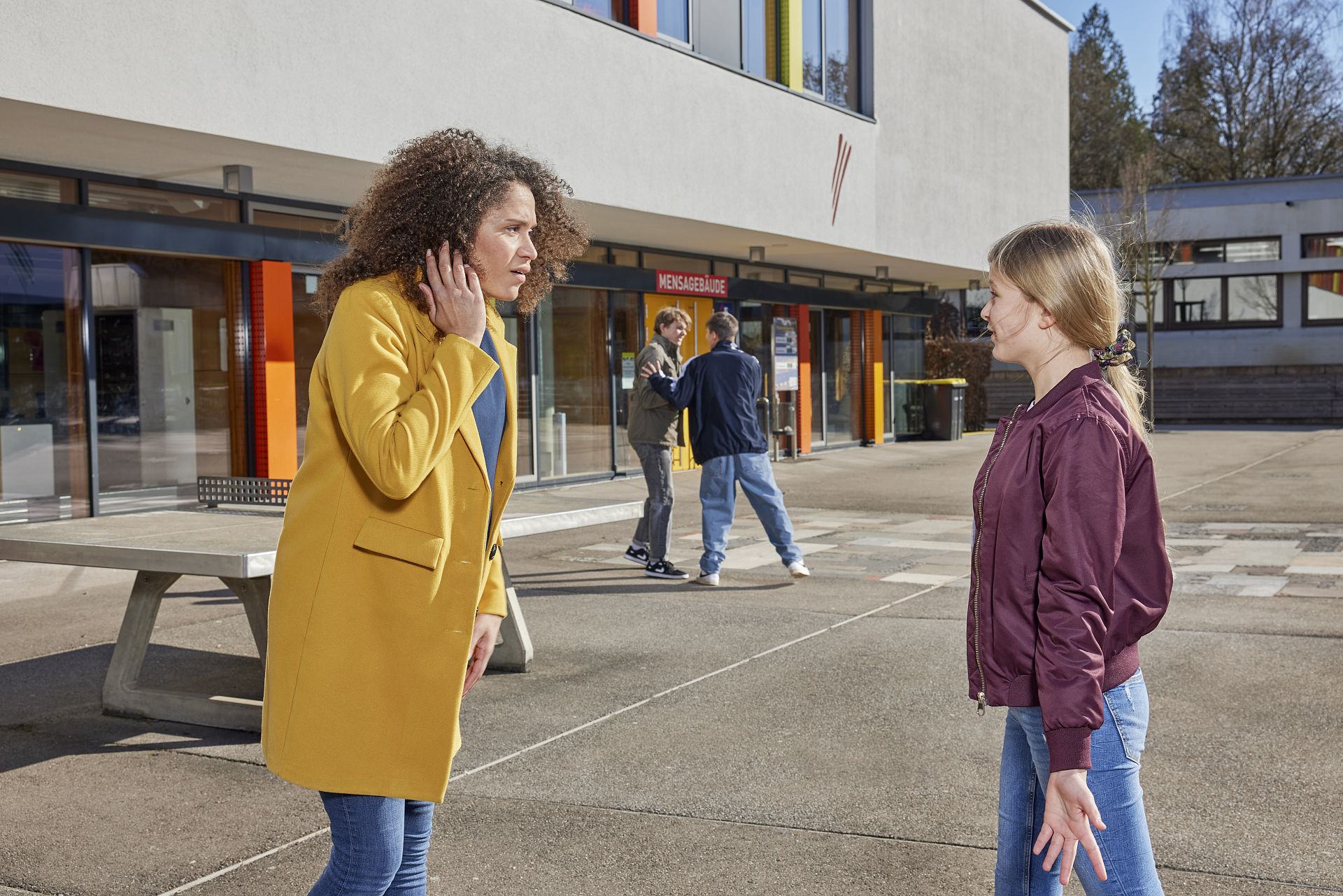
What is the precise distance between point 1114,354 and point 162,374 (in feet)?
37.0

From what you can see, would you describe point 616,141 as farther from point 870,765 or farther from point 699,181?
point 870,765

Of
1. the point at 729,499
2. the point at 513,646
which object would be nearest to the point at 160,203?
the point at 729,499

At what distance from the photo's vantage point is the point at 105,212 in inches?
430

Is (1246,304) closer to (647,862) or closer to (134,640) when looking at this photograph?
(134,640)

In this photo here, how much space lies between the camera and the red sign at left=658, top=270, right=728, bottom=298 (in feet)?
59.0

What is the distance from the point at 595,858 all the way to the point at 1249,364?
37.2m

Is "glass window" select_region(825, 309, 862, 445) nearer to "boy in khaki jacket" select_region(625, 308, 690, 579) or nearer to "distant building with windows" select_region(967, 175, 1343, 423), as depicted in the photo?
"distant building with windows" select_region(967, 175, 1343, 423)

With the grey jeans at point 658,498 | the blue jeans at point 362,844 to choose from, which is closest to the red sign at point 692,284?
the grey jeans at point 658,498

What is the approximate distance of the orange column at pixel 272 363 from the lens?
12516 millimetres

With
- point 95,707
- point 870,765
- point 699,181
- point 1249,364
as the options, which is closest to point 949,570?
point 870,765

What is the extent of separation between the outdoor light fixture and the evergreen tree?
49.2m

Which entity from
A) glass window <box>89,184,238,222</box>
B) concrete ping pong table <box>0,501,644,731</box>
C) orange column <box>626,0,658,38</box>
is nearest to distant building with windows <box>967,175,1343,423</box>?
orange column <box>626,0,658,38</box>

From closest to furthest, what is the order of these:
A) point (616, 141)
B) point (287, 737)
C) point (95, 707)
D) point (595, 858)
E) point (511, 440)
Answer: point (287, 737) < point (511, 440) < point (595, 858) < point (95, 707) < point (616, 141)

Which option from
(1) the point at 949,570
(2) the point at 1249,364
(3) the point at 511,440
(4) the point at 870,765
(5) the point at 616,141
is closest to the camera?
(3) the point at 511,440
